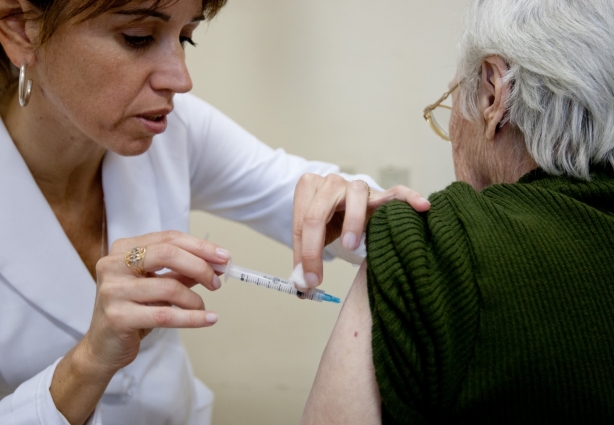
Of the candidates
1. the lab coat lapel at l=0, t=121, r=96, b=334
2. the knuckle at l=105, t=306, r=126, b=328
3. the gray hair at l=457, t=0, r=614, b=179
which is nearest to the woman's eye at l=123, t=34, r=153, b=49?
the lab coat lapel at l=0, t=121, r=96, b=334

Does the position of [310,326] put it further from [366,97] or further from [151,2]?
[151,2]

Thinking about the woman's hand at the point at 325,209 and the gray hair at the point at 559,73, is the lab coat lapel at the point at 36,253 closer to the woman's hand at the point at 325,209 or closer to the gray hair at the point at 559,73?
the woman's hand at the point at 325,209

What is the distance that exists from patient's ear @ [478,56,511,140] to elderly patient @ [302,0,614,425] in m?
0.06

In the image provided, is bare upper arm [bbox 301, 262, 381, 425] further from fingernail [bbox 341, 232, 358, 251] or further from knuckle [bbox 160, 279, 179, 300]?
knuckle [bbox 160, 279, 179, 300]

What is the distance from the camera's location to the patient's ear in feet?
2.67

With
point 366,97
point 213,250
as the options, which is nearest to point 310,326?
point 366,97

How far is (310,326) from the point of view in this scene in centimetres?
204

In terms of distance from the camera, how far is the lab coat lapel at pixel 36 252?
995 millimetres

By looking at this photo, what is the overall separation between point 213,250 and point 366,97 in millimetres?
1291

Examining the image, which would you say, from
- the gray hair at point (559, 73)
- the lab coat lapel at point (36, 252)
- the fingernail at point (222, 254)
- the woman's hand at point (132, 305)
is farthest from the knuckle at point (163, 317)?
the gray hair at point (559, 73)

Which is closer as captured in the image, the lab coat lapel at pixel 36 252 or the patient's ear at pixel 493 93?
the patient's ear at pixel 493 93

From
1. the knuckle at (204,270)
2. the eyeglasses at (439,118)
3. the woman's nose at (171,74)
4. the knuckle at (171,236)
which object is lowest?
the knuckle at (204,270)

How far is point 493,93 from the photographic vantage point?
2.80 ft

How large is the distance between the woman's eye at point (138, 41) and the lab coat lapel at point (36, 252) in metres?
0.33
